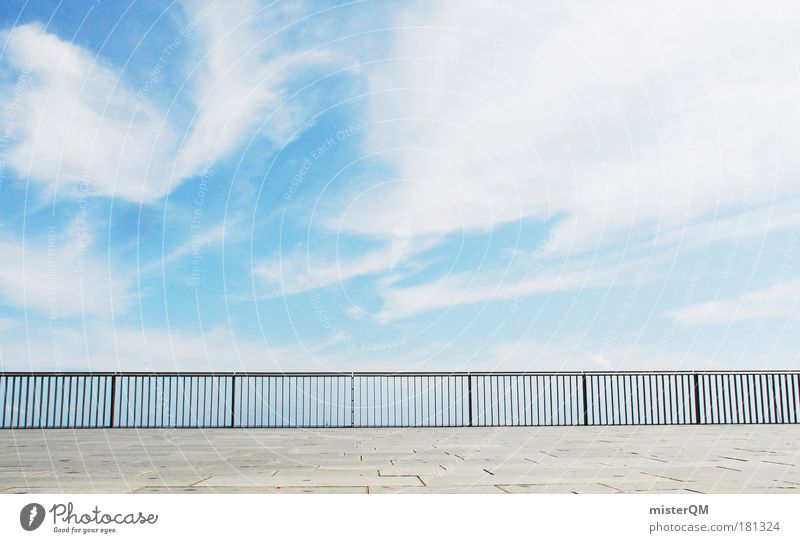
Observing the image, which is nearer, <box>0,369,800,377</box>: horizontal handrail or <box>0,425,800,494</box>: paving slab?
<box>0,425,800,494</box>: paving slab

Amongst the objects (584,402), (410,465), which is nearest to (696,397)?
(584,402)

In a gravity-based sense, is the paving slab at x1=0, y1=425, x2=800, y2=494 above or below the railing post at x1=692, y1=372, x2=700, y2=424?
below

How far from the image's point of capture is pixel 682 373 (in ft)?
61.6

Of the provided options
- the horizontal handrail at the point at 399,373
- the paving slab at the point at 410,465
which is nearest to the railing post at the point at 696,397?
the horizontal handrail at the point at 399,373

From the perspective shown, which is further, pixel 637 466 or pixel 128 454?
pixel 128 454

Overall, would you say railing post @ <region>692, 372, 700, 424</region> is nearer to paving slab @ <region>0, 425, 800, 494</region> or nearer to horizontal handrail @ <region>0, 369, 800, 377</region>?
horizontal handrail @ <region>0, 369, 800, 377</region>

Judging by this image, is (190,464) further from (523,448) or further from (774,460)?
(774,460)

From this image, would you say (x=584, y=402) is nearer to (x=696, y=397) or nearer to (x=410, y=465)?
(x=696, y=397)

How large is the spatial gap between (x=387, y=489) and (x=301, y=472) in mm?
1804

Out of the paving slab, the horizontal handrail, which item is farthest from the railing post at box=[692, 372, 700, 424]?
the paving slab

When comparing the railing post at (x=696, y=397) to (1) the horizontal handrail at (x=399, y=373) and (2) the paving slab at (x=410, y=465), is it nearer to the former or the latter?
(1) the horizontal handrail at (x=399, y=373)

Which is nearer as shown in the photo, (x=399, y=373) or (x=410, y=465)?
(x=410, y=465)

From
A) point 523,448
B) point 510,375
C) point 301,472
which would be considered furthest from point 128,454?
point 510,375
